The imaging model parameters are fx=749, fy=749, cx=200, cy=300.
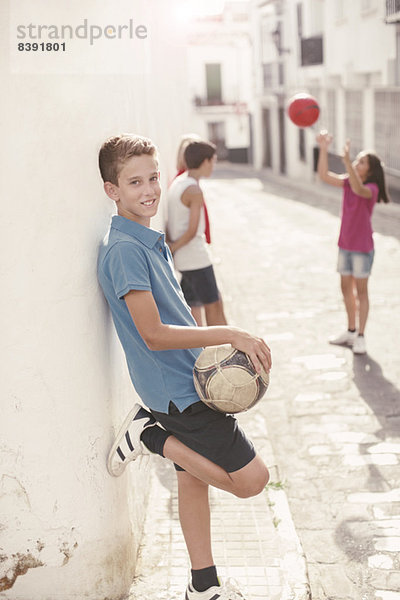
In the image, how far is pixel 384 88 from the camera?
20281 mm

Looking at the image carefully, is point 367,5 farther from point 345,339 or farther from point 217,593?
point 217,593

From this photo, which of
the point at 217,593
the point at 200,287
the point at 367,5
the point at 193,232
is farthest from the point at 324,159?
the point at 367,5

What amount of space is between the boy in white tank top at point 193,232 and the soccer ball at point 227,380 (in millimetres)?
3022

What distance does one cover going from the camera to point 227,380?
280 cm

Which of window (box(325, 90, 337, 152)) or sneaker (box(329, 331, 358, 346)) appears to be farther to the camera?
window (box(325, 90, 337, 152))

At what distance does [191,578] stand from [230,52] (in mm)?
44364

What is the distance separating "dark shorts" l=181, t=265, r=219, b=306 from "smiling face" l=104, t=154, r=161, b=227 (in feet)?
10.4

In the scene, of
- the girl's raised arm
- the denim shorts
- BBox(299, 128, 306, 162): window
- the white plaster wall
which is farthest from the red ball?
BBox(299, 128, 306, 162): window

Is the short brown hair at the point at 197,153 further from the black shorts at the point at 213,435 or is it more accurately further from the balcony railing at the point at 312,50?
the balcony railing at the point at 312,50

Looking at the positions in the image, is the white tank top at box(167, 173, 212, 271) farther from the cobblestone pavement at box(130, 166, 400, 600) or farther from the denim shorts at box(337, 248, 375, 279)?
the denim shorts at box(337, 248, 375, 279)

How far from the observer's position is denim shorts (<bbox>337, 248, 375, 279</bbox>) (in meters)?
6.57

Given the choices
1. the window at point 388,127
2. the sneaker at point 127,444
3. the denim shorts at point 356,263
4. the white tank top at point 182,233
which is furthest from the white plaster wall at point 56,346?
the window at point 388,127

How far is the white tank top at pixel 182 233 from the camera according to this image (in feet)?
19.4

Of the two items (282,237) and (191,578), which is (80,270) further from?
(282,237)
